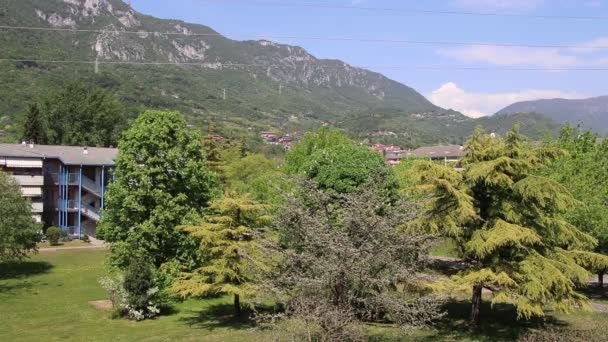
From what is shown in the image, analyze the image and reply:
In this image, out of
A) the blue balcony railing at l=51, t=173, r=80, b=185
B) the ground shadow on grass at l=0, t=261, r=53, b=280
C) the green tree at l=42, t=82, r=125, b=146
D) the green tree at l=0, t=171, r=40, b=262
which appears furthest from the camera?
the green tree at l=42, t=82, r=125, b=146

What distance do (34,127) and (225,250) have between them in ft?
194

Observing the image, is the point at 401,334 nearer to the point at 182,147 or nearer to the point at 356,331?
the point at 356,331

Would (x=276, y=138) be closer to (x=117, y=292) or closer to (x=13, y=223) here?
(x=13, y=223)

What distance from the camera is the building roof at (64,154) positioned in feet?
152

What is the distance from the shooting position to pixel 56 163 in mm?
50125

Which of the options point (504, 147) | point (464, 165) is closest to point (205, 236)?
point (464, 165)

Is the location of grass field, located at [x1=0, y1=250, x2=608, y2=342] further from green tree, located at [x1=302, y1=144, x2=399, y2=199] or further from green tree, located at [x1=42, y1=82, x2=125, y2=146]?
green tree, located at [x1=42, y1=82, x2=125, y2=146]

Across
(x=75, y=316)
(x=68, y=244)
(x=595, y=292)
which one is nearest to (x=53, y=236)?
(x=68, y=244)

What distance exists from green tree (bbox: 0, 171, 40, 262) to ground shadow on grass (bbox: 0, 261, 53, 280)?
1.09 metres

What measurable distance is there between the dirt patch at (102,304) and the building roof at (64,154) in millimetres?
20422

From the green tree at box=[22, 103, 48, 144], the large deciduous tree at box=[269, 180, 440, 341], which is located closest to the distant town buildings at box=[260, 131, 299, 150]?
the green tree at box=[22, 103, 48, 144]

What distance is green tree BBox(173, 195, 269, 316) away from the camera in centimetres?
1938

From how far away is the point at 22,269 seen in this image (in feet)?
110

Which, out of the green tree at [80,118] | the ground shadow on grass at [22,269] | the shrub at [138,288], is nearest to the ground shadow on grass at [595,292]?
the shrub at [138,288]
